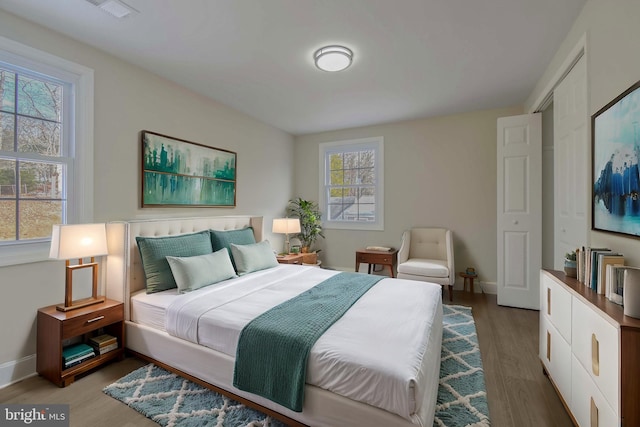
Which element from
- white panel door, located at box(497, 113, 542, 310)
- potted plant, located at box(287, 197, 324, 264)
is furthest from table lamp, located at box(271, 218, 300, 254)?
white panel door, located at box(497, 113, 542, 310)

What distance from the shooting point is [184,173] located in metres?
3.27

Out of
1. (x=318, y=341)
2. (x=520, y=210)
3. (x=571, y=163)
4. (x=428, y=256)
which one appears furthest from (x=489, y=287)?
(x=318, y=341)

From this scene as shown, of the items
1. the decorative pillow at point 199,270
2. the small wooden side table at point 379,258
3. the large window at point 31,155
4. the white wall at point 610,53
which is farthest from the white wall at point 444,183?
the large window at point 31,155

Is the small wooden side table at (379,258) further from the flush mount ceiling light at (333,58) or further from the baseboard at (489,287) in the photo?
the flush mount ceiling light at (333,58)

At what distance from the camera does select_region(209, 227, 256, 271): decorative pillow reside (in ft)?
10.4

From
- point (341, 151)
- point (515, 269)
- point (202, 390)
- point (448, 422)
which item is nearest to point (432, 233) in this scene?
point (515, 269)

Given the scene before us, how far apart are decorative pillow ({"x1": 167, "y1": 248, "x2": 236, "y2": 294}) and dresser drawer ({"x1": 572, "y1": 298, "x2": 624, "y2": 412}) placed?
8.47 ft

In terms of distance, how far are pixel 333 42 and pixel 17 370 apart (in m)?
3.40

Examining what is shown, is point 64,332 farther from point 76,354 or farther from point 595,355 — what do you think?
point 595,355

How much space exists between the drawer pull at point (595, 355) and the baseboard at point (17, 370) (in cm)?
350

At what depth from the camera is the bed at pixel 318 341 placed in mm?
1356

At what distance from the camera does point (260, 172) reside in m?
4.49

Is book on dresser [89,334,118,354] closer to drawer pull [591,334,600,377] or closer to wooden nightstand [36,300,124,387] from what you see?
wooden nightstand [36,300,124,387]

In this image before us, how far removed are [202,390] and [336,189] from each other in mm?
3748
